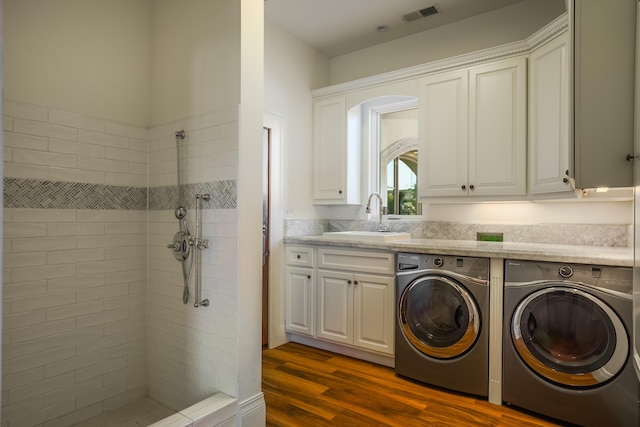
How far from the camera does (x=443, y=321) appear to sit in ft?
8.48

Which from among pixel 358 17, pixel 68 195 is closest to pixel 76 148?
pixel 68 195

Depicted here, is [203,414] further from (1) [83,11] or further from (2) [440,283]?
(1) [83,11]

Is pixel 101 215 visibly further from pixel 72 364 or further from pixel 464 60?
pixel 464 60

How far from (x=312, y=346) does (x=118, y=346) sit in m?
1.64

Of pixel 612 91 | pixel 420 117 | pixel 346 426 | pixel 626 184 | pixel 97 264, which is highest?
pixel 420 117

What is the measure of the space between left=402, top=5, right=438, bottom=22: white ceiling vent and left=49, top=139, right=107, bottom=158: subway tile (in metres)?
2.62

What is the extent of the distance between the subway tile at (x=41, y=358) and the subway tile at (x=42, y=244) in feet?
1.78

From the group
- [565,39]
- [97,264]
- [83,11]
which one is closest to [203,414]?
[97,264]

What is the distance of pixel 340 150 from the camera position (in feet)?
12.1

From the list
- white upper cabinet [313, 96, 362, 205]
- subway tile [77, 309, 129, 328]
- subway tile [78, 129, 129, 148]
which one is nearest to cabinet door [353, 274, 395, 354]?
white upper cabinet [313, 96, 362, 205]

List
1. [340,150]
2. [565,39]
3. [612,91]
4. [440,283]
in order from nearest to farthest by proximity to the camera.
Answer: [612,91] < [565,39] < [440,283] < [340,150]

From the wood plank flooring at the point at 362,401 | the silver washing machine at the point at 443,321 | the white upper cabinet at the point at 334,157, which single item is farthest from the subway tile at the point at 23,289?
the white upper cabinet at the point at 334,157

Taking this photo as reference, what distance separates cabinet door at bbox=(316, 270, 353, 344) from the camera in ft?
10.2

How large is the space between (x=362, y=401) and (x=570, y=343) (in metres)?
1.26
